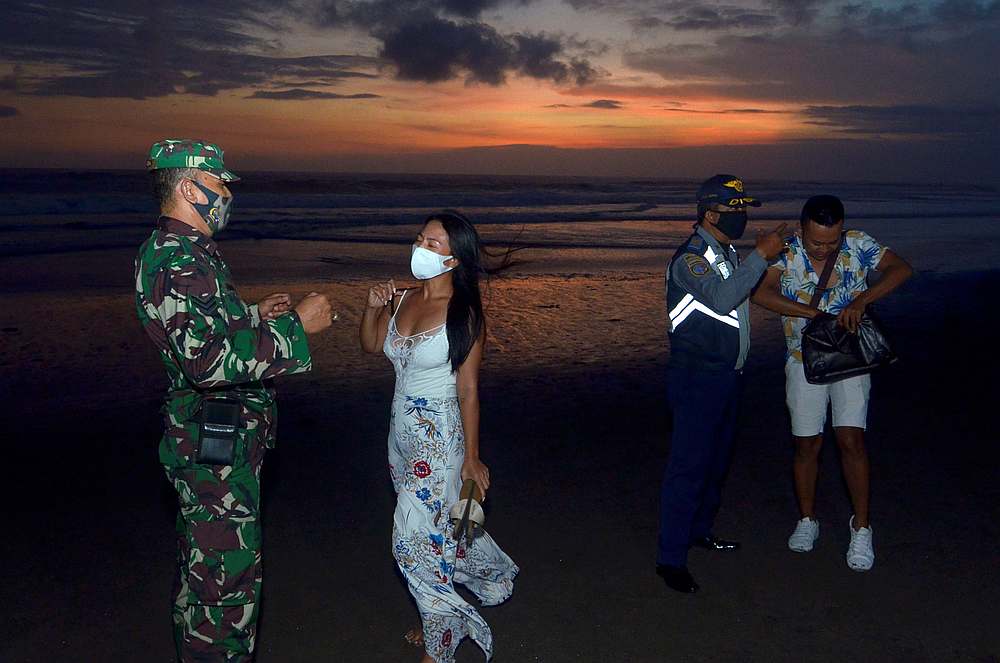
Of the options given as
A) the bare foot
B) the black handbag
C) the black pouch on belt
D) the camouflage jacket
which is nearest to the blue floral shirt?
the black handbag

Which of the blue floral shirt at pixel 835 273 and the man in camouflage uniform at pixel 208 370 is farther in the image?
the blue floral shirt at pixel 835 273

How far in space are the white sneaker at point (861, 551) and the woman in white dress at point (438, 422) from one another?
223cm

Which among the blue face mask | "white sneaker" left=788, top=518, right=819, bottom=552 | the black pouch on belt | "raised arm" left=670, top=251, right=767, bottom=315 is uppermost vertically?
the blue face mask

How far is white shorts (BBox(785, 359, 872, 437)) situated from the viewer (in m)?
4.97

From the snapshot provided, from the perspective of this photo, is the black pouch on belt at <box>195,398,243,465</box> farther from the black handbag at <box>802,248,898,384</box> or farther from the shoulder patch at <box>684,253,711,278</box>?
the black handbag at <box>802,248,898,384</box>

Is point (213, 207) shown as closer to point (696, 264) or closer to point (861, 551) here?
point (696, 264)

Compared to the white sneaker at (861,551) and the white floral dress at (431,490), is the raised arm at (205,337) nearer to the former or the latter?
the white floral dress at (431,490)

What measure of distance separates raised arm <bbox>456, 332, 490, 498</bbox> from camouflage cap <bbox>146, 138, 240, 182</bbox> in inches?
50.5

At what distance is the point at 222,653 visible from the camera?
3441 mm

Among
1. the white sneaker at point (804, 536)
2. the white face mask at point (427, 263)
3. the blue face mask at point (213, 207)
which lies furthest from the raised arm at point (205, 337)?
the white sneaker at point (804, 536)

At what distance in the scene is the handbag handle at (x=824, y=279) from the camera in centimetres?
497

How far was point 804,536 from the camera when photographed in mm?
5250

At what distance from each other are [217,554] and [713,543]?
2.99m

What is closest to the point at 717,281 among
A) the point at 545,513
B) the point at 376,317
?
the point at 376,317
